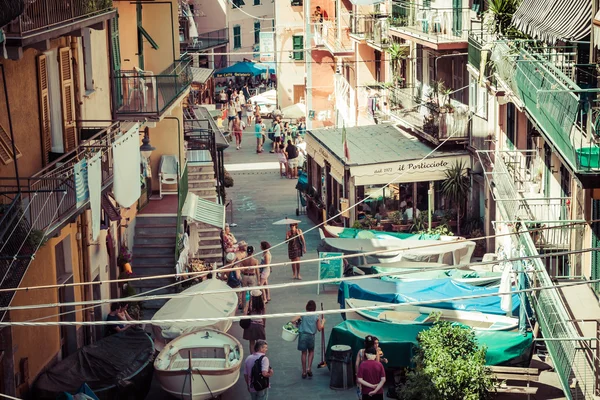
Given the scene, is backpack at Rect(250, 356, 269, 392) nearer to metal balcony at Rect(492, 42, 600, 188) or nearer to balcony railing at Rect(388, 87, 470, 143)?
metal balcony at Rect(492, 42, 600, 188)

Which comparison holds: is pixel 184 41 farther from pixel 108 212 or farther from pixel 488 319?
pixel 488 319

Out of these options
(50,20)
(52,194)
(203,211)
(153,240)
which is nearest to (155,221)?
(153,240)

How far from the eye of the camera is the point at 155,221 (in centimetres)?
3039

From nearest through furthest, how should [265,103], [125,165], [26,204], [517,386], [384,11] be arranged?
1. [26,204]
2. [517,386]
3. [125,165]
4. [384,11]
5. [265,103]

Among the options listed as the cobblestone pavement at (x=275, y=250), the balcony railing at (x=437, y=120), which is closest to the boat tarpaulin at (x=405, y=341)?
the cobblestone pavement at (x=275, y=250)

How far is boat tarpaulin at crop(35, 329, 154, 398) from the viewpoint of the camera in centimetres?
1925

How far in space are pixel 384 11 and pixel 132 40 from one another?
1416 centimetres

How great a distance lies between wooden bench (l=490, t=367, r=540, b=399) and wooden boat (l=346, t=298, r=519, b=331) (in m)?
1.68

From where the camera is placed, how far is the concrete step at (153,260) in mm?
29031

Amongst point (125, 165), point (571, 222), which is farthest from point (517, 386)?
point (125, 165)

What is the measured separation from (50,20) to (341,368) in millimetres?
8318

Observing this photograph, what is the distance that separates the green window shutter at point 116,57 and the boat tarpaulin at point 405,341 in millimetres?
9069

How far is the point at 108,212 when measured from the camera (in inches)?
981

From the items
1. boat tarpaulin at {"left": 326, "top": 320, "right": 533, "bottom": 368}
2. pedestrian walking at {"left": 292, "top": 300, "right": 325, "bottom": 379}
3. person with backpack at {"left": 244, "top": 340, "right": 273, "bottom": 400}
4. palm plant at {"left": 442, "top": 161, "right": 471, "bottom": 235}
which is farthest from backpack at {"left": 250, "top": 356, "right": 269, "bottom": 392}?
palm plant at {"left": 442, "top": 161, "right": 471, "bottom": 235}
